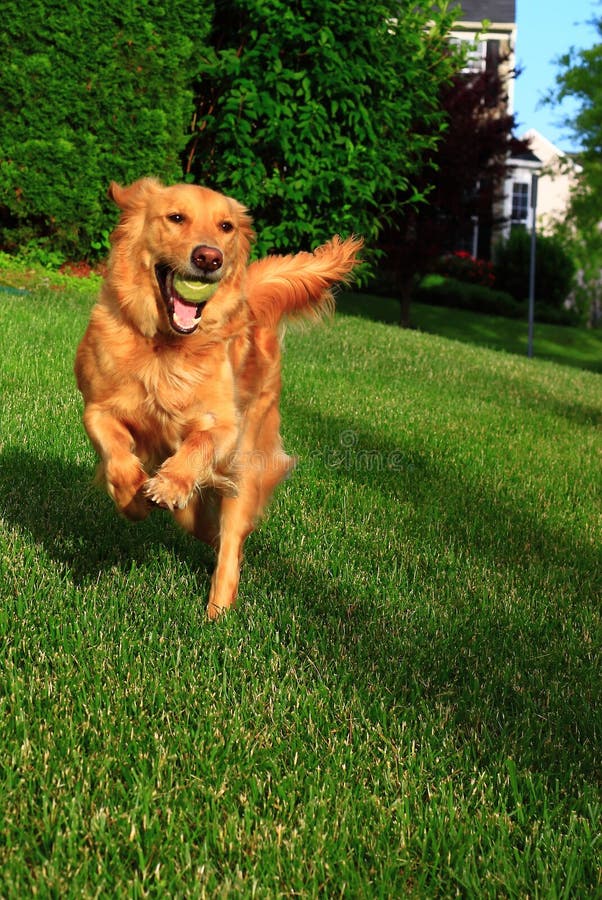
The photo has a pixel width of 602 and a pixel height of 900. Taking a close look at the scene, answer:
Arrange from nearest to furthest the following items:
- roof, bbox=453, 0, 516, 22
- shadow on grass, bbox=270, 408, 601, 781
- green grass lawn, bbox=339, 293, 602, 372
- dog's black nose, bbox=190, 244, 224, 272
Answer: shadow on grass, bbox=270, 408, 601, 781, dog's black nose, bbox=190, 244, 224, 272, green grass lawn, bbox=339, 293, 602, 372, roof, bbox=453, 0, 516, 22

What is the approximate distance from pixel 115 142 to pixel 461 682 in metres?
9.16

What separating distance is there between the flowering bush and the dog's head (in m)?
25.9

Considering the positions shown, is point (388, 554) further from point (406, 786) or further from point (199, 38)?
point (199, 38)

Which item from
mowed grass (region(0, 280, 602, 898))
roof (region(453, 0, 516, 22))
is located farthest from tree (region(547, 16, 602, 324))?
mowed grass (region(0, 280, 602, 898))

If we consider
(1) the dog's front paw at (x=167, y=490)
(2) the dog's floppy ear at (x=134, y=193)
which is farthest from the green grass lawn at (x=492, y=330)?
(1) the dog's front paw at (x=167, y=490)

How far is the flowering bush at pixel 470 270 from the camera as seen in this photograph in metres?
29.1

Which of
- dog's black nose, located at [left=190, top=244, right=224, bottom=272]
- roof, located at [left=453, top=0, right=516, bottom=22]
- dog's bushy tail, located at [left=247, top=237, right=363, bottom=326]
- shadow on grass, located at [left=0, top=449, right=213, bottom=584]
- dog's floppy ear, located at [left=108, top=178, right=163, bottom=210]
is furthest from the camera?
roof, located at [left=453, top=0, right=516, bottom=22]

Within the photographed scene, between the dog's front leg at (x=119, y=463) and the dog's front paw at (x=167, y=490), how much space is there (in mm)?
120

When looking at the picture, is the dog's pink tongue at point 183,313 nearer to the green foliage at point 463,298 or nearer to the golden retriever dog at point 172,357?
the golden retriever dog at point 172,357

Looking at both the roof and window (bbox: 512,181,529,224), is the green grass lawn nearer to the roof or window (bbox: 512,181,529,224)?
window (bbox: 512,181,529,224)

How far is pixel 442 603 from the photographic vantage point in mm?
3807

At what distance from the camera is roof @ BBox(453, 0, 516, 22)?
34812 millimetres

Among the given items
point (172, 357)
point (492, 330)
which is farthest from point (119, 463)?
point (492, 330)

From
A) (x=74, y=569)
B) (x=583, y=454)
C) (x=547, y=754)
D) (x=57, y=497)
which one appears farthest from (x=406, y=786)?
(x=583, y=454)
